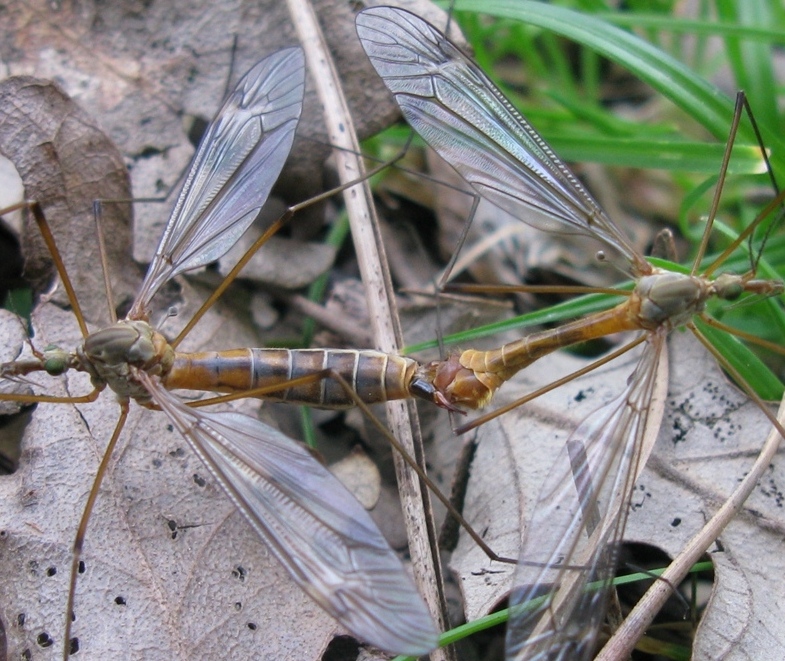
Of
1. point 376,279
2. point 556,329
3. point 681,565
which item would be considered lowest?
point 681,565

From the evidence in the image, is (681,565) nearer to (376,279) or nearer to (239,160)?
(376,279)

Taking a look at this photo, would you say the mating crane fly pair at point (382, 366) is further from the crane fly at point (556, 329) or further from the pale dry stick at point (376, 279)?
the pale dry stick at point (376, 279)

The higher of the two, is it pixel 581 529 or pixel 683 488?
pixel 683 488

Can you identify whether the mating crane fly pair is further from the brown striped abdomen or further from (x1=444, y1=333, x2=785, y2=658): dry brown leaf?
(x1=444, y1=333, x2=785, y2=658): dry brown leaf

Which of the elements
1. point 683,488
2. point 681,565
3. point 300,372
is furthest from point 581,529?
point 300,372

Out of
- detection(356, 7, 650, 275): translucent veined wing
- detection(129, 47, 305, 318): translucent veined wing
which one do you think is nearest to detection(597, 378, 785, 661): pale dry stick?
detection(356, 7, 650, 275): translucent veined wing

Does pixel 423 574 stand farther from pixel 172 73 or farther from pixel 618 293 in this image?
pixel 172 73

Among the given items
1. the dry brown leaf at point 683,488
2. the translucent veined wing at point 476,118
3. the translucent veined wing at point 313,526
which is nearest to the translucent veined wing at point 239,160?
the translucent veined wing at point 476,118
